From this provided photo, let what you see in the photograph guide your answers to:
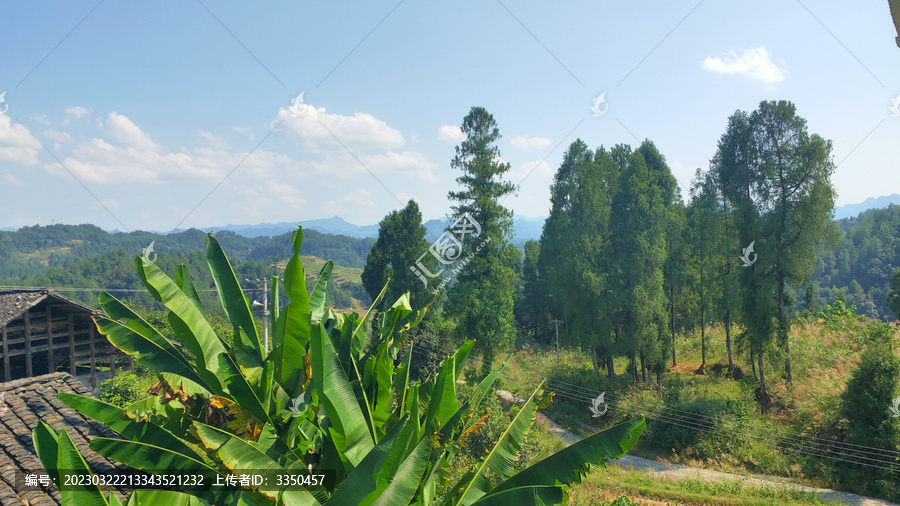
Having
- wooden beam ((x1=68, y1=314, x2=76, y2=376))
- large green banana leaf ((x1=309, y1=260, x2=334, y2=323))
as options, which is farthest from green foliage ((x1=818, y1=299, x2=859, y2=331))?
wooden beam ((x1=68, y1=314, x2=76, y2=376))

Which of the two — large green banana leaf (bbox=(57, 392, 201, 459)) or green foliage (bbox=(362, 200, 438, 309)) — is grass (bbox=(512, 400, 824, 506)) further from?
green foliage (bbox=(362, 200, 438, 309))

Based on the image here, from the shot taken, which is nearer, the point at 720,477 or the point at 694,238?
the point at 720,477

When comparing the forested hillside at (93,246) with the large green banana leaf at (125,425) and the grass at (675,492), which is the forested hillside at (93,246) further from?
the large green banana leaf at (125,425)

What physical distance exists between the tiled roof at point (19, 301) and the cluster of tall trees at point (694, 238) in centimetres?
1900

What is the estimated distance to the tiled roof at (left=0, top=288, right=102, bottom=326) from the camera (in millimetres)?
14383

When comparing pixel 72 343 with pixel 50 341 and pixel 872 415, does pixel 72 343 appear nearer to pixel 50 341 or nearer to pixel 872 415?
pixel 50 341

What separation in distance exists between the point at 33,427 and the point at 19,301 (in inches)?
457

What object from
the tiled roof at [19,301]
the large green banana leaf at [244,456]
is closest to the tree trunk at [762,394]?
the large green banana leaf at [244,456]

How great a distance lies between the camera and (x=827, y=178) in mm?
16625

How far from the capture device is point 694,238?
2264 centimetres

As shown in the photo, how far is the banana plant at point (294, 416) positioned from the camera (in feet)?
10.1

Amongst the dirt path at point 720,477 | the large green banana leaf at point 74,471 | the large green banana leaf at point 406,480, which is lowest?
the dirt path at point 720,477

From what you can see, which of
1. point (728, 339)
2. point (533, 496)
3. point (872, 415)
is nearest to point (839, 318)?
point (728, 339)

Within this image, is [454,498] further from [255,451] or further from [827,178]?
[827,178]
